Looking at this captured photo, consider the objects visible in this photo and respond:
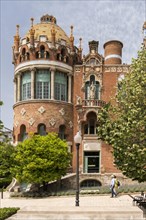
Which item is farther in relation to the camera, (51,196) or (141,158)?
(51,196)

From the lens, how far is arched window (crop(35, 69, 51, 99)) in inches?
1427

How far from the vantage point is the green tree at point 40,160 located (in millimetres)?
28578

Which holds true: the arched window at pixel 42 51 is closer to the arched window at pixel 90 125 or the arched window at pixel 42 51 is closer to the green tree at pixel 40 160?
the arched window at pixel 90 125

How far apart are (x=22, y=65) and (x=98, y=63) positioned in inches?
371

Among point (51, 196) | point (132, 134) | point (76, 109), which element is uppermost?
point (76, 109)

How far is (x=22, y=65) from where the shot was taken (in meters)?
37.4

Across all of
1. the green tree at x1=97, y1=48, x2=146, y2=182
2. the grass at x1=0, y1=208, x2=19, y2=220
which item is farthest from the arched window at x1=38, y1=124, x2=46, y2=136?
the grass at x1=0, y1=208, x2=19, y2=220

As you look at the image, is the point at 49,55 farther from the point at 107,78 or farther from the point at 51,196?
the point at 51,196

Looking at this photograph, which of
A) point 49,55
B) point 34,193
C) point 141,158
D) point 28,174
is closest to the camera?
point 141,158

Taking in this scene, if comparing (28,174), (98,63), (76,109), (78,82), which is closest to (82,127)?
(76,109)

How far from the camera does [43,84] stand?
36.4m

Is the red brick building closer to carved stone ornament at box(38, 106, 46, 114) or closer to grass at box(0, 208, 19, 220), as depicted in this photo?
carved stone ornament at box(38, 106, 46, 114)

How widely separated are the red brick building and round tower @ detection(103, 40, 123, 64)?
299 cm

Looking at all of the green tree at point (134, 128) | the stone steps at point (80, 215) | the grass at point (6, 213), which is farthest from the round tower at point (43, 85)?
the stone steps at point (80, 215)
